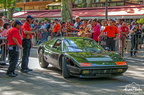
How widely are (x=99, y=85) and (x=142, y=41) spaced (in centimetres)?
731

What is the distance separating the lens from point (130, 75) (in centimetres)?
952

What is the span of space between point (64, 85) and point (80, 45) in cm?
207

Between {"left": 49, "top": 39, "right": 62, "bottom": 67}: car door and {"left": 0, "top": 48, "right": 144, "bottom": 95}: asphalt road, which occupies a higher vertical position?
{"left": 49, "top": 39, "right": 62, "bottom": 67}: car door

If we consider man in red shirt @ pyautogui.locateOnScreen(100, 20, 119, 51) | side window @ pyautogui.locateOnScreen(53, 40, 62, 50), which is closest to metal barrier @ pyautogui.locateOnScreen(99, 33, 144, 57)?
man in red shirt @ pyautogui.locateOnScreen(100, 20, 119, 51)

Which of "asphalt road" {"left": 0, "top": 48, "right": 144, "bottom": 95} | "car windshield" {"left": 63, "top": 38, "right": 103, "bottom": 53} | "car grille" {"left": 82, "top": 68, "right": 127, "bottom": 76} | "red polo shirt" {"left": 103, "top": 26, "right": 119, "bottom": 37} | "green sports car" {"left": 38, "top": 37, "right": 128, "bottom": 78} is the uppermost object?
"red polo shirt" {"left": 103, "top": 26, "right": 119, "bottom": 37}

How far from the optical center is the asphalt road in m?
6.96

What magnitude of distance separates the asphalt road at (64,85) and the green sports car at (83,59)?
11.7 inches

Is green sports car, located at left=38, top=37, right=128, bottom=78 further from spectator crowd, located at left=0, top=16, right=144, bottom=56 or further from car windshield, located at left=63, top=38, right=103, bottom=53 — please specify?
spectator crowd, located at left=0, top=16, right=144, bottom=56

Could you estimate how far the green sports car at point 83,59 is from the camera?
8062 millimetres

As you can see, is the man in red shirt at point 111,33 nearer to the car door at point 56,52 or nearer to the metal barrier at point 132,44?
the metal barrier at point 132,44

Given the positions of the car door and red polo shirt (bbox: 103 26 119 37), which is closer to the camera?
the car door

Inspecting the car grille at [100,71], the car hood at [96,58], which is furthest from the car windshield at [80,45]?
the car grille at [100,71]

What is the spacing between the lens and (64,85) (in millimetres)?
7770

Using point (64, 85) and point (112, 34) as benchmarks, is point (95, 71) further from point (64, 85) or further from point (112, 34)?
point (112, 34)
